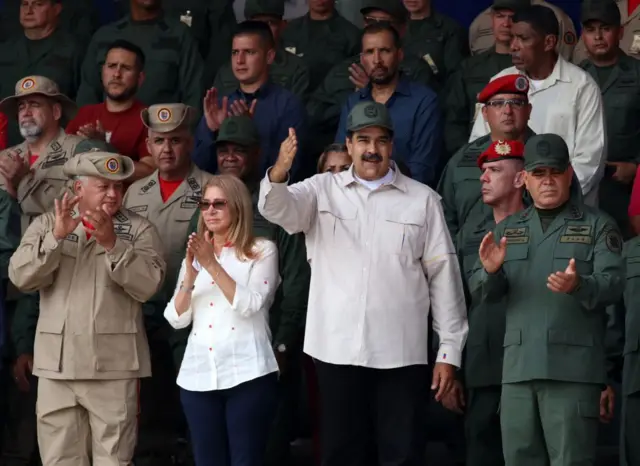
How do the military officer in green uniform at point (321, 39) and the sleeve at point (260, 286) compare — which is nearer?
the sleeve at point (260, 286)

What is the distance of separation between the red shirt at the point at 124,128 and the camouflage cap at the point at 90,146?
2.13 feet

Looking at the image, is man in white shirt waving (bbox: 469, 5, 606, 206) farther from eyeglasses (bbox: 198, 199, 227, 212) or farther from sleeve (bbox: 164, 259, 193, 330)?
sleeve (bbox: 164, 259, 193, 330)

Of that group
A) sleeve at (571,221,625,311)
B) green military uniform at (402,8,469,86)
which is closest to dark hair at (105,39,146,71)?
green military uniform at (402,8,469,86)

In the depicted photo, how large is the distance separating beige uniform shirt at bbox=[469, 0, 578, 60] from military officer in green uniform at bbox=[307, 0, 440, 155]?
0.59m

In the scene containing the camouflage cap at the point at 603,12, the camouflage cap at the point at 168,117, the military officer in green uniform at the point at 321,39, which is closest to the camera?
the camouflage cap at the point at 168,117

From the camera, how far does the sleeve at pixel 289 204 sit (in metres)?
6.85

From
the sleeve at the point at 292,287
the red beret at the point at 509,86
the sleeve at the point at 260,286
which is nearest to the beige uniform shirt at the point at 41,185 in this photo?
the sleeve at the point at 292,287

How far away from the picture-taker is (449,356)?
23.3 ft

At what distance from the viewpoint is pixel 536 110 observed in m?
8.72

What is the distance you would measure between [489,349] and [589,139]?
1611 millimetres

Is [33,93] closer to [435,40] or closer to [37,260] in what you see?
[37,260]

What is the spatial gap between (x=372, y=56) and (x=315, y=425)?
2251 millimetres

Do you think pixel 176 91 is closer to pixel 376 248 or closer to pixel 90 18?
pixel 90 18

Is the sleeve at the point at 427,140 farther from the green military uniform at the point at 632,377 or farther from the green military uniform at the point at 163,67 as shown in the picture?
the green military uniform at the point at 163,67
